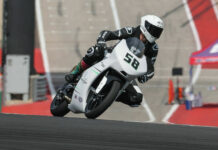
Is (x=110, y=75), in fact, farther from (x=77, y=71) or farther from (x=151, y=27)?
(x=151, y=27)

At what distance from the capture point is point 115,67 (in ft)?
30.2

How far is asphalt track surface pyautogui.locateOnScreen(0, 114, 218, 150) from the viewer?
18.7 feet

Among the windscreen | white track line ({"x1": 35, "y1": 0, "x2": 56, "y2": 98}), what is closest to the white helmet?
the windscreen

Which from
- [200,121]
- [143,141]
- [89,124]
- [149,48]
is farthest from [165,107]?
[143,141]

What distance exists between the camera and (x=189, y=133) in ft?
23.9

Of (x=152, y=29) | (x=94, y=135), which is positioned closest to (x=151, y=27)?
(x=152, y=29)

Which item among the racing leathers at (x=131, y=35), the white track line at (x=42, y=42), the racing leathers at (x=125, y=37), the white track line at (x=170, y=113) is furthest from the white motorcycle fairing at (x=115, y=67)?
the white track line at (x=42, y=42)

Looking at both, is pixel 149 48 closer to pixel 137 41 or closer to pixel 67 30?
pixel 137 41

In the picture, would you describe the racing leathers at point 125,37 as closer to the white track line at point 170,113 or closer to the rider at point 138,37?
the rider at point 138,37

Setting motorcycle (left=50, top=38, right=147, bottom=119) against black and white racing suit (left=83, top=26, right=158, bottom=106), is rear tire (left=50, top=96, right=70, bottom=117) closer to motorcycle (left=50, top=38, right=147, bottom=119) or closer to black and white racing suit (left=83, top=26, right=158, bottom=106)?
motorcycle (left=50, top=38, right=147, bottom=119)

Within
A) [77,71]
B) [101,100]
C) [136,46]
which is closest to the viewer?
[101,100]

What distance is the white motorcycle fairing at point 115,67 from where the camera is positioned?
30.2 ft

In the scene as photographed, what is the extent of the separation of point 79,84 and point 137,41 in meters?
1.04

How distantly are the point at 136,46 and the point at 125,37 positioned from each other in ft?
1.75
